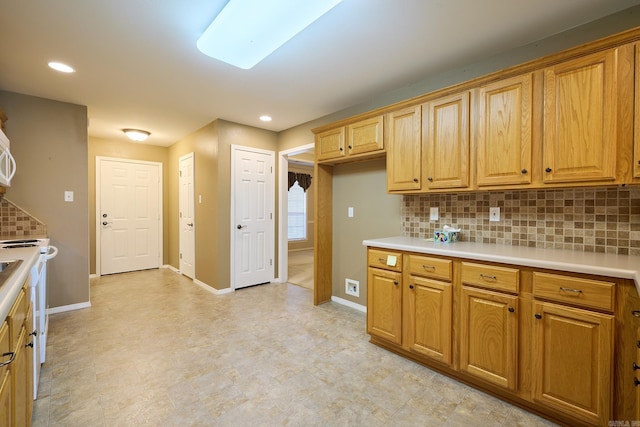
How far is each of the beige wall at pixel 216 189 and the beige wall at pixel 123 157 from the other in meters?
1.34

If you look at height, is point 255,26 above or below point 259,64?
below

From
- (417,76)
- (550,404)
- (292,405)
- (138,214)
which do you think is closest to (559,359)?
(550,404)

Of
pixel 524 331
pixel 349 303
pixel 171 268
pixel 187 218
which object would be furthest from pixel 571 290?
pixel 171 268

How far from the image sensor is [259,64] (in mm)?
2420

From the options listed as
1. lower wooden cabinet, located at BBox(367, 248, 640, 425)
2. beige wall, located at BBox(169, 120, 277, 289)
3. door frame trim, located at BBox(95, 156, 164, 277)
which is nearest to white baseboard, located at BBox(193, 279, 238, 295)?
beige wall, located at BBox(169, 120, 277, 289)

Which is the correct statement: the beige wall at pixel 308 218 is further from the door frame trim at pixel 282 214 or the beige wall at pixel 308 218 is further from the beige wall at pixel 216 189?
the beige wall at pixel 216 189

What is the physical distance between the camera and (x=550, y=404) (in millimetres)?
1602

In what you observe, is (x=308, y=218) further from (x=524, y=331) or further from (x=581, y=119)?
(x=581, y=119)

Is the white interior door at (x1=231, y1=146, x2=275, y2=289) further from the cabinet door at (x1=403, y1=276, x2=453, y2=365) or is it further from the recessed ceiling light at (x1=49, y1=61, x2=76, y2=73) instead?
the cabinet door at (x1=403, y1=276, x2=453, y2=365)

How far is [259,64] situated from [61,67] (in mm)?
1702

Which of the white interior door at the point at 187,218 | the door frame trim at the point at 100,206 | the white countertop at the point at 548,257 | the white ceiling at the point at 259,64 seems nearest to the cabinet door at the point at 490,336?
the white countertop at the point at 548,257

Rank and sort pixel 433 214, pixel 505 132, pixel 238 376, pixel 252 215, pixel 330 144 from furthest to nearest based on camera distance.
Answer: pixel 252 215, pixel 330 144, pixel 433 214, pixel 238 376, pixel 505 132

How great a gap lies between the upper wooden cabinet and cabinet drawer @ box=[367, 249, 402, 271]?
95 centimetres

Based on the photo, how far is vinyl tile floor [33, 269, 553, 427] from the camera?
1668 millimetres
